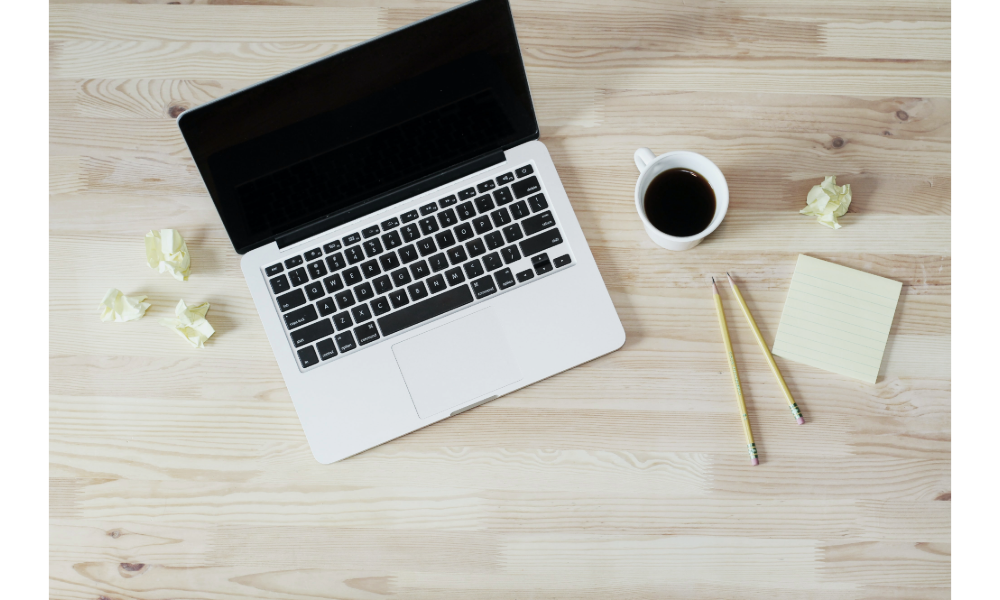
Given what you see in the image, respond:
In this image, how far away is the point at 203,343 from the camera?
0.91 metres

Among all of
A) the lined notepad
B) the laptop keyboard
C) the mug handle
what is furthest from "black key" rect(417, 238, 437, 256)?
the lined notepad

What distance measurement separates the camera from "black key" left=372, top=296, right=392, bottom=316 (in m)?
0.86

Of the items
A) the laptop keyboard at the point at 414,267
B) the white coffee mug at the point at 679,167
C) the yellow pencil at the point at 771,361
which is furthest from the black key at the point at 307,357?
the yellow pencil at the point at 771,361

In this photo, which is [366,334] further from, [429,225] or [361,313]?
[429,225]

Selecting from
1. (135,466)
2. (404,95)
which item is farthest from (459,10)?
(135,466)

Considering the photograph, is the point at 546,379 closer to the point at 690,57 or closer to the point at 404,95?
the point at 404,95

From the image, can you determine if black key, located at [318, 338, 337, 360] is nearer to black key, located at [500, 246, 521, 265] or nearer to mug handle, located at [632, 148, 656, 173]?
black key, located at [500, 246, 521, 265]

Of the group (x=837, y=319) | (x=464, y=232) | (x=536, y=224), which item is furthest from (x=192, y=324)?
(x=837, y=319)

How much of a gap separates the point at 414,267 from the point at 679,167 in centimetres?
40

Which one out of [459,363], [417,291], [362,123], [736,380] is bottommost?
[736,380]

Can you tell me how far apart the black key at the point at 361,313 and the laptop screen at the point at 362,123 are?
0.14m

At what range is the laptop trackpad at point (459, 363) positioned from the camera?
2.83ft

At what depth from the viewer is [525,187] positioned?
34.6 inches

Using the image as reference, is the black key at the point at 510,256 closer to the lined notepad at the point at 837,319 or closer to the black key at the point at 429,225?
the black key at the point at 429,225
